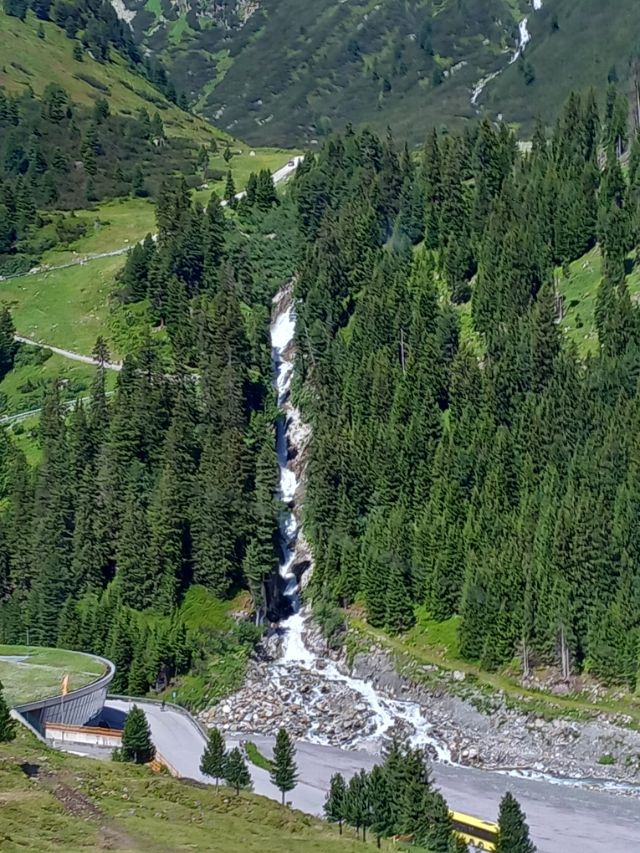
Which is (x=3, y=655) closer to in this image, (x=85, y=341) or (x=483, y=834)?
(x=483, y=834)

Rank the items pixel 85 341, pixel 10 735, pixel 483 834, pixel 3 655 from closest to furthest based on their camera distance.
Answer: pixel 10 735, pixel 483 834, pixel 3 655, pixel 85 341

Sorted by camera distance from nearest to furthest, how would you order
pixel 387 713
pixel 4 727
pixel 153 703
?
1. pixel 4 727
2. pixel 387 713
3. pixel 153 703

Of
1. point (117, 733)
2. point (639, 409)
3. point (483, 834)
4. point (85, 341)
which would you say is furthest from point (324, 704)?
point (85, 341)

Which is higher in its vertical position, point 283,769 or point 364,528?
point 364,528

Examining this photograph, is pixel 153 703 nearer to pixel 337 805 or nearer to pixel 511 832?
pixel 337 805

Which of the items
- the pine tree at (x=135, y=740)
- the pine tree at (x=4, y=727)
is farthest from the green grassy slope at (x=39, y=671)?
the pine tree at (x=4, y=727)

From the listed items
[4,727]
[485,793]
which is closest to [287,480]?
[485,793]

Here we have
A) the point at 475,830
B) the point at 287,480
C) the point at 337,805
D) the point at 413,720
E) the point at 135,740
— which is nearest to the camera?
the point at 337,805
